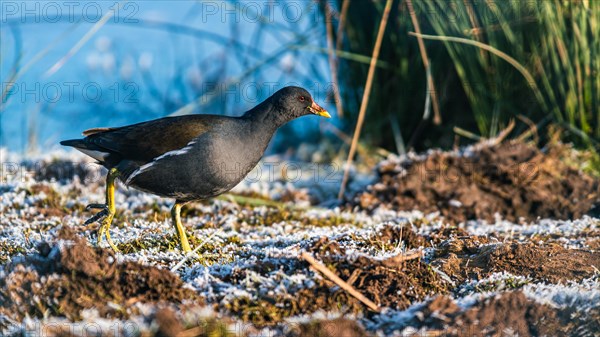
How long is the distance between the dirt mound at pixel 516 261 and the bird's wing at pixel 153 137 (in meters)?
1.69

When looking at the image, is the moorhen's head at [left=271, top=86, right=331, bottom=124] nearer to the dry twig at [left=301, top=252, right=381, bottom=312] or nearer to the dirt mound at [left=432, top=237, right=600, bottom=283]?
the dirt mound at [left=432, top=237, right=600, bottom=283]

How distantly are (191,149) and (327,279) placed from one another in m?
1.50

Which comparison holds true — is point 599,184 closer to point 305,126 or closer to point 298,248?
point 298,248

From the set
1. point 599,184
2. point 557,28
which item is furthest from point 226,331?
point 557,28

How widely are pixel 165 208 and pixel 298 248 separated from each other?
7.63ft

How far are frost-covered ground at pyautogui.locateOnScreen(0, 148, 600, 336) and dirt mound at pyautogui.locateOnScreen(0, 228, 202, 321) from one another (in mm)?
13

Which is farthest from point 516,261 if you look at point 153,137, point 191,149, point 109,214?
point 109,214

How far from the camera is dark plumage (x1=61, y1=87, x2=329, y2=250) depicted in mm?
4293

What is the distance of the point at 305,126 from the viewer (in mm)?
9852

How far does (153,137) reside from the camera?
446cm

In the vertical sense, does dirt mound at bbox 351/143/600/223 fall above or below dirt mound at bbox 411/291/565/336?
below

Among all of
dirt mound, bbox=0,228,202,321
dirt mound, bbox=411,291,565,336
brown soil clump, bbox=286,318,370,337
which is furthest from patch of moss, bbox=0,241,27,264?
dirt mound, bbox=411,291,565,336

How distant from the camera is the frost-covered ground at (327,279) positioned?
2836 mm

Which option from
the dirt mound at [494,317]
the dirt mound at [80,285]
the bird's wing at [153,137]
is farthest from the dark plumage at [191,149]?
the dirt mound at [494,317]
